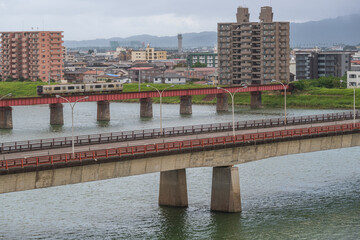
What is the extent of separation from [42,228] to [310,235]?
19.7 metres

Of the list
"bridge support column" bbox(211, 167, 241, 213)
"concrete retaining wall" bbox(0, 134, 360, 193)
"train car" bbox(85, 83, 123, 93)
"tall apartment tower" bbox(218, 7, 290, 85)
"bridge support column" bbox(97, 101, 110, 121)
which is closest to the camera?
"concrete retaining wall" bbox(0, 134, 360, 193)

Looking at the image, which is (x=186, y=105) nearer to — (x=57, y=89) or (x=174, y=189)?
(x=57, y=89)

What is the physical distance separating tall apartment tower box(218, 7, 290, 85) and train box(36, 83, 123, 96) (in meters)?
50.6

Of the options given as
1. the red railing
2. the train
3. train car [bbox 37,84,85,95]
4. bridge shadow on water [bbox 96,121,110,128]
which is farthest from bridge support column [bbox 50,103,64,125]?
bridge shadow on water [bbox 96,121,110,128]

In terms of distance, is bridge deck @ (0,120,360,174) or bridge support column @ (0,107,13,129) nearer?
bridge deck @ (0,120,360,174)

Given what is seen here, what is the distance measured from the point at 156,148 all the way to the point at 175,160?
101 inches

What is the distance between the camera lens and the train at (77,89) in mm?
136750

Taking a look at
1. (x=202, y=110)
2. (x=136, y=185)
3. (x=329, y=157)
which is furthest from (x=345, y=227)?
(x=202, y=110)

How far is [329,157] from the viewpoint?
88750 mm

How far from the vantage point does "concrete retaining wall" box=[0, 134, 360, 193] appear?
51500 mm

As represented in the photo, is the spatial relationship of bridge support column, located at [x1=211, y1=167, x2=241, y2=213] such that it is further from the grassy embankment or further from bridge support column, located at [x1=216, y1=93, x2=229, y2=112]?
bridge support column, located at [x1=216, y1=93, x2=229, y2=112]

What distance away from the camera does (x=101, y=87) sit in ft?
474

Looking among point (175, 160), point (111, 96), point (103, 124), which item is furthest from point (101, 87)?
point (175, 160)

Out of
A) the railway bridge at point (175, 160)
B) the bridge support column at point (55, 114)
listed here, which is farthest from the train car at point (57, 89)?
the railway bridge at point (175, 160)
